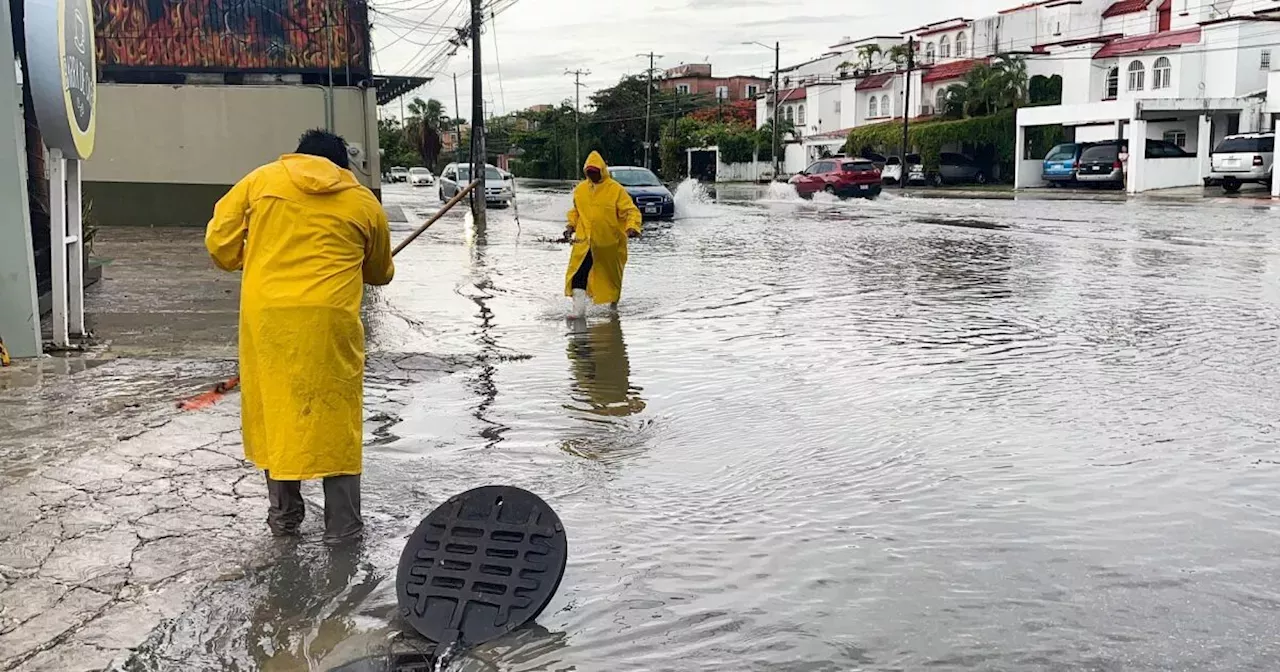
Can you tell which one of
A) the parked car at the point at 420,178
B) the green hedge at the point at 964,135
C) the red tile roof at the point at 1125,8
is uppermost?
the red tile roof at the point at 1125,8

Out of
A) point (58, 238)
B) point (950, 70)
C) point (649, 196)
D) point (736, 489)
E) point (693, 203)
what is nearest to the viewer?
point (736, 489)

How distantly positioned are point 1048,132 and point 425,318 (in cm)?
3981

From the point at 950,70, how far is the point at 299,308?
58697 millimetres

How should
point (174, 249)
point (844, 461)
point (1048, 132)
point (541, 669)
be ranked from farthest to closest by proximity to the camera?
1. point (1048, 132)
2. point (174, 249)
3. point (844, 461)
4. point (541, 669)

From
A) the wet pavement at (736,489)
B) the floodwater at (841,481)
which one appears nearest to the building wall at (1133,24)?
the floodwater at (841,481)

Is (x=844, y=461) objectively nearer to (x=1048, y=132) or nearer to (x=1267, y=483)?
(x=1267, y=483)

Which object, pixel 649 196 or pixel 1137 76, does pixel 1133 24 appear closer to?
pixel 1137 76

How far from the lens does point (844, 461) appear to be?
592cm

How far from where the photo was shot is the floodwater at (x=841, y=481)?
12.5ft

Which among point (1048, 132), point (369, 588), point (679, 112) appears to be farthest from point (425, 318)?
point (679, 112)

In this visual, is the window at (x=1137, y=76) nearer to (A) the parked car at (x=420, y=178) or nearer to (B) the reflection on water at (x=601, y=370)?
(A) the parked car at (x=420, y=178)

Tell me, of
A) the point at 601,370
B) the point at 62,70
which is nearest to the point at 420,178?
the point at 601,370

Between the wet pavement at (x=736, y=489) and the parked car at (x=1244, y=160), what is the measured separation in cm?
2436

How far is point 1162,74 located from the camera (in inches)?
1790
